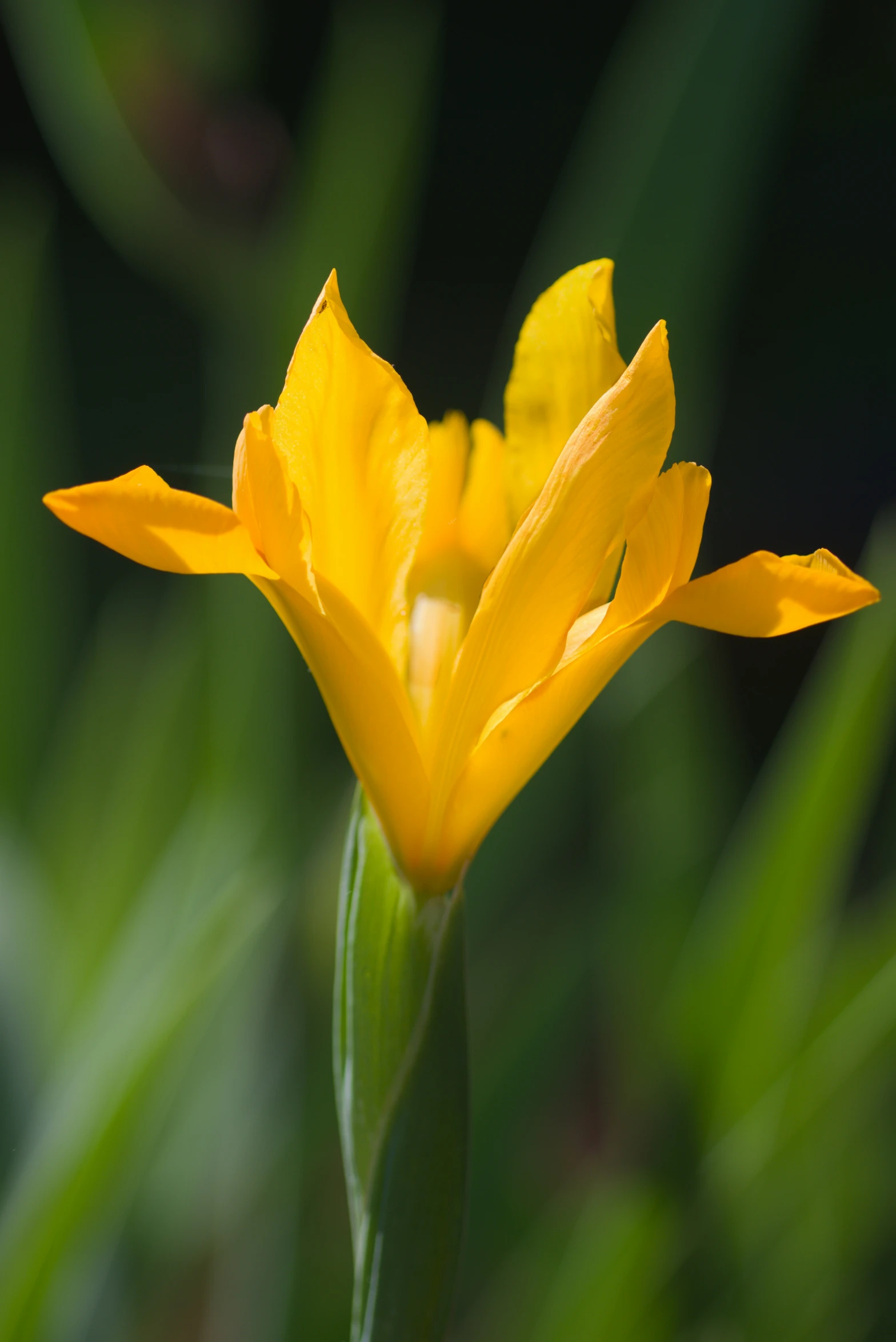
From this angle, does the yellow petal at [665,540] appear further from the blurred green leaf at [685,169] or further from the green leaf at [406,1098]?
the blurred green leaf at [685,169]

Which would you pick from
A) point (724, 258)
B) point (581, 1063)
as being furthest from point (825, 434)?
point (581, 1063)

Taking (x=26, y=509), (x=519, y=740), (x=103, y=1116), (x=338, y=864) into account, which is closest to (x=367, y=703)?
(x=519, y=740)

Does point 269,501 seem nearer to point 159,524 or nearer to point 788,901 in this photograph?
point 159,524

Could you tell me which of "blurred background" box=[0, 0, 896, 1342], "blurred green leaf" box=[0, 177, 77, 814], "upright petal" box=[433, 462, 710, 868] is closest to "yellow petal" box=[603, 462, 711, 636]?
"upright petal" box=[433, 462, 710, 868]

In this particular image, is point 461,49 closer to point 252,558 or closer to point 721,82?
point 721,82

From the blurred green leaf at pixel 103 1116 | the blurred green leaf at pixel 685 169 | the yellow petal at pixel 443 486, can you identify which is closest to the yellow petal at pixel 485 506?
the yellow petal at pixel 443 486

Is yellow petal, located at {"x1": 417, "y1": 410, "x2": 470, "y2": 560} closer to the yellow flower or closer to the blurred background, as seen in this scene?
the yellow flower
